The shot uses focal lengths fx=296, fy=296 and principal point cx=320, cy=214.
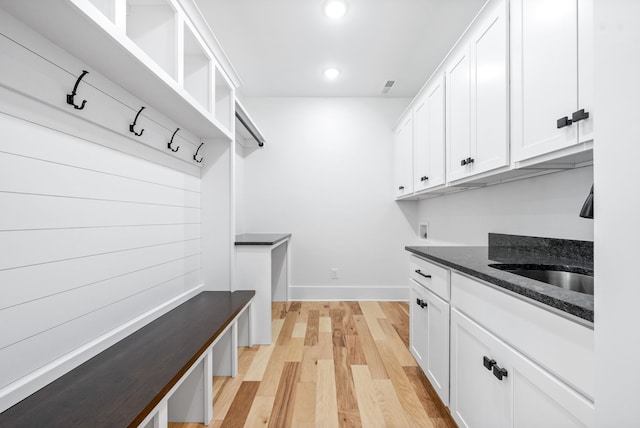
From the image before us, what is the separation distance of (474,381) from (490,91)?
1.42 metres

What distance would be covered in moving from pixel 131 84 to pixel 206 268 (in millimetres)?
1405

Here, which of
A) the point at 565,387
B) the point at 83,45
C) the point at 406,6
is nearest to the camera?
the point at 565,387

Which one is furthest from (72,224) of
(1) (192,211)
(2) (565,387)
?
(2) (565,387)

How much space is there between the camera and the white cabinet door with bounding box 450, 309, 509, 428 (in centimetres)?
108

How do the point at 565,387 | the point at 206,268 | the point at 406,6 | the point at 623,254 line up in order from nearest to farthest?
the point at 623,254 < the point at 565,387 < the point at 406,6 < the point at 206,268

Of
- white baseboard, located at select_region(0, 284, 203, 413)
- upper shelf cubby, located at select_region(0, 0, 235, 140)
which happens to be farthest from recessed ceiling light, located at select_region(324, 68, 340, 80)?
white baseboard, located at select_region(0, 284, 203, 413)

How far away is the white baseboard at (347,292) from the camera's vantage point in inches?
149

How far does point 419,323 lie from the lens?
198 centimetres

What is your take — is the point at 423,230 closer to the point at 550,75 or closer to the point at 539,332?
the point at 550,75

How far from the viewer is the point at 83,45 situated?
1.06 metres

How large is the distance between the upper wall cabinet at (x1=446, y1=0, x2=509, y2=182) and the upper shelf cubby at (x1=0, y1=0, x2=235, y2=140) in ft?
5.29

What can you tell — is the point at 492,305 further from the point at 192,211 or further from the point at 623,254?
the point at 192,211

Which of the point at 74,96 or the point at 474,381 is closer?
the point at 74,96

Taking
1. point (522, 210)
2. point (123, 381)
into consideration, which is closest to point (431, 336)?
point (522, 210)
